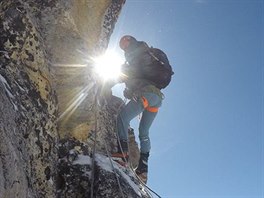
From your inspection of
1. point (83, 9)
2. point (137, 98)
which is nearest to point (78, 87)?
point (137, 98)

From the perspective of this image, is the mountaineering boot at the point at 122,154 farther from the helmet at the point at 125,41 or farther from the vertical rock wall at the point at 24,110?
the helmet at the point at 125,41

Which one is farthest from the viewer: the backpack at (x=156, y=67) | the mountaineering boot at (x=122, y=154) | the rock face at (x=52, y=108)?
the backpack at (x=156, y=67)

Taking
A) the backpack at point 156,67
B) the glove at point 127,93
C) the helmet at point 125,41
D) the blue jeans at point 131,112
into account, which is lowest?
the blue jeans at point 131,112

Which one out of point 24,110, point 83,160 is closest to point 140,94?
point 83,160

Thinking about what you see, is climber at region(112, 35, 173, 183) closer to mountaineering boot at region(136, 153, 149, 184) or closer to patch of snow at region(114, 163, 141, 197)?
mountaineering boot at region(136, 153, 149, 184)

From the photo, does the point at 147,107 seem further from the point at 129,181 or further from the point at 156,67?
the point at 129,181

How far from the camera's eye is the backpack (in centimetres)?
904

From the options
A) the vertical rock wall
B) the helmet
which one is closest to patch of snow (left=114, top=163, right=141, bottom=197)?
the vertical rock wall

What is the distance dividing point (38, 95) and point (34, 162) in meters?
1.36

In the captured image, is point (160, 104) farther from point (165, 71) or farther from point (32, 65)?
point (32, 65)

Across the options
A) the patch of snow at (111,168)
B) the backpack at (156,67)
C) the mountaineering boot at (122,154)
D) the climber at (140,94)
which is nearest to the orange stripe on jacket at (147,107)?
the climber at (140,94)

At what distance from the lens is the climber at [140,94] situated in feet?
29.1

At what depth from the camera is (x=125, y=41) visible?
9.55 metres

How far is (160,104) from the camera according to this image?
9445 millimetres
